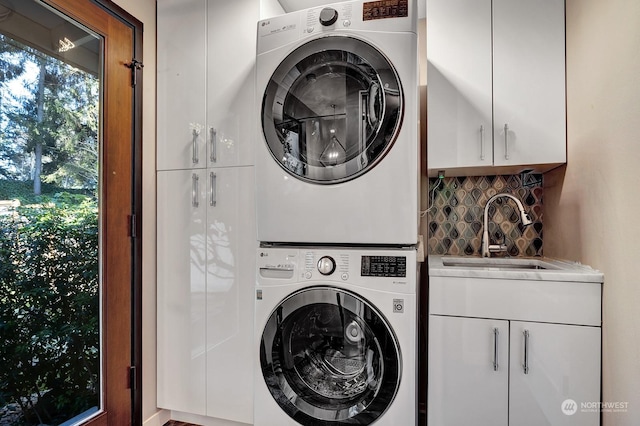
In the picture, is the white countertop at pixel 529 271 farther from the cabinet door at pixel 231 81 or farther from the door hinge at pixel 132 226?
the door hinge at pixel 132 226

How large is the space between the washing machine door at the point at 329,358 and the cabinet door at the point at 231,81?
2.81 feet

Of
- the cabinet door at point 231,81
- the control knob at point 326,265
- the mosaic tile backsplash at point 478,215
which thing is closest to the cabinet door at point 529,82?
the mosaic tile backsplash at point 478,215

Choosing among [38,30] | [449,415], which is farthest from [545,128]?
[38,30]

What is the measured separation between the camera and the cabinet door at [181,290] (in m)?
1.81

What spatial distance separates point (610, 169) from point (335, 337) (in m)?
1.23

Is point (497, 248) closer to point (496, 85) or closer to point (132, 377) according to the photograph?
point (496, 85)

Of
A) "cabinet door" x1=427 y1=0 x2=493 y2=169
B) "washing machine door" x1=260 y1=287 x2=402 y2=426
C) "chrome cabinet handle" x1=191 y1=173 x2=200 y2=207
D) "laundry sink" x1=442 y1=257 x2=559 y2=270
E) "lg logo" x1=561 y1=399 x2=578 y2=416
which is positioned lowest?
"lg logo" x1=561 y1=399 x2=578 y2=416

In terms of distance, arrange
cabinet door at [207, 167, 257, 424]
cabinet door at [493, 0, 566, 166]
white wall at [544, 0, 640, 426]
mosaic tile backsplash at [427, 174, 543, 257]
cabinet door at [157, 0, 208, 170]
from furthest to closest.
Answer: mosaic tile backsplash at [427, 174, 543, 257] → cabinet door at [157, 0, 208, 170] → cabinet door at [207, 167, 257, 424] → cabinet door at [493, 0, 566, 166] → white wall at [544, 0, 640, 426]

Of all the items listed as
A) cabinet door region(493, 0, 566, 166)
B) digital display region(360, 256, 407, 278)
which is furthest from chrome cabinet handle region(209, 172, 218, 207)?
cabinet door region(493, 0, 566, 166)

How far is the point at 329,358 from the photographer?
140cm

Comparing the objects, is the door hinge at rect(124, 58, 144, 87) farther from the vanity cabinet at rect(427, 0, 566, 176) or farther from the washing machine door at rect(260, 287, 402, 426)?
the vanity cabinet at rect(427, 0, 566, 176)

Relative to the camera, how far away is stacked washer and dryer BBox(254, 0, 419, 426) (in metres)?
1.30

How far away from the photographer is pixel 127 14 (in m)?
1.77

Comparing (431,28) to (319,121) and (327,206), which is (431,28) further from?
(327,206)
